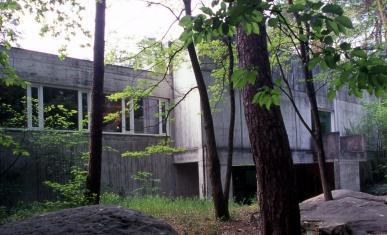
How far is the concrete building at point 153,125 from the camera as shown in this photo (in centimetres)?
1564

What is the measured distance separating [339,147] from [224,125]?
23.5 feet

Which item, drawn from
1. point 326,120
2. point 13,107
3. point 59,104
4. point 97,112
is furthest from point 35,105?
point 326,120

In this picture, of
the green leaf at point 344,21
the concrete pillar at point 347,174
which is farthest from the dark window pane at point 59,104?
the green leaf at point 344,21

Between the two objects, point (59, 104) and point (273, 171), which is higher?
point (59, 104)

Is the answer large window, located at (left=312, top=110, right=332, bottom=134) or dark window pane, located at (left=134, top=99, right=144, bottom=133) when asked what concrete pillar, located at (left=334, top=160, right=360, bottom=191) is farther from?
dark window pane, located at (left=134, top=99, right=144, bottom=133)

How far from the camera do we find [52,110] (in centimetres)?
1625

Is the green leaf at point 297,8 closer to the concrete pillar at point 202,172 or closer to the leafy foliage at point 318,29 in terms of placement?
the leafy foliage at point 318,29

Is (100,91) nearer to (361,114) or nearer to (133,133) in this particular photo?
Answer: (133,133)

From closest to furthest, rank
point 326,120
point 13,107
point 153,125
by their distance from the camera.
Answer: point 153,125 < point 13,107 < point 326,120

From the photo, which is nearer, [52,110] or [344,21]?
[344,21]

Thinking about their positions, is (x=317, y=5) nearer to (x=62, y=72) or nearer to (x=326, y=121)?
(x=62, y=72)

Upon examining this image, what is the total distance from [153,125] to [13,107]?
4.99 m

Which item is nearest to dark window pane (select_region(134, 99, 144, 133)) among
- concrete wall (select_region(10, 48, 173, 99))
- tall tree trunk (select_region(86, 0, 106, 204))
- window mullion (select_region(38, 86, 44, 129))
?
concrete wall (select_region(10, 48, 173, 99))

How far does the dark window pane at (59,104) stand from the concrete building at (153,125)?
36 millimetres
